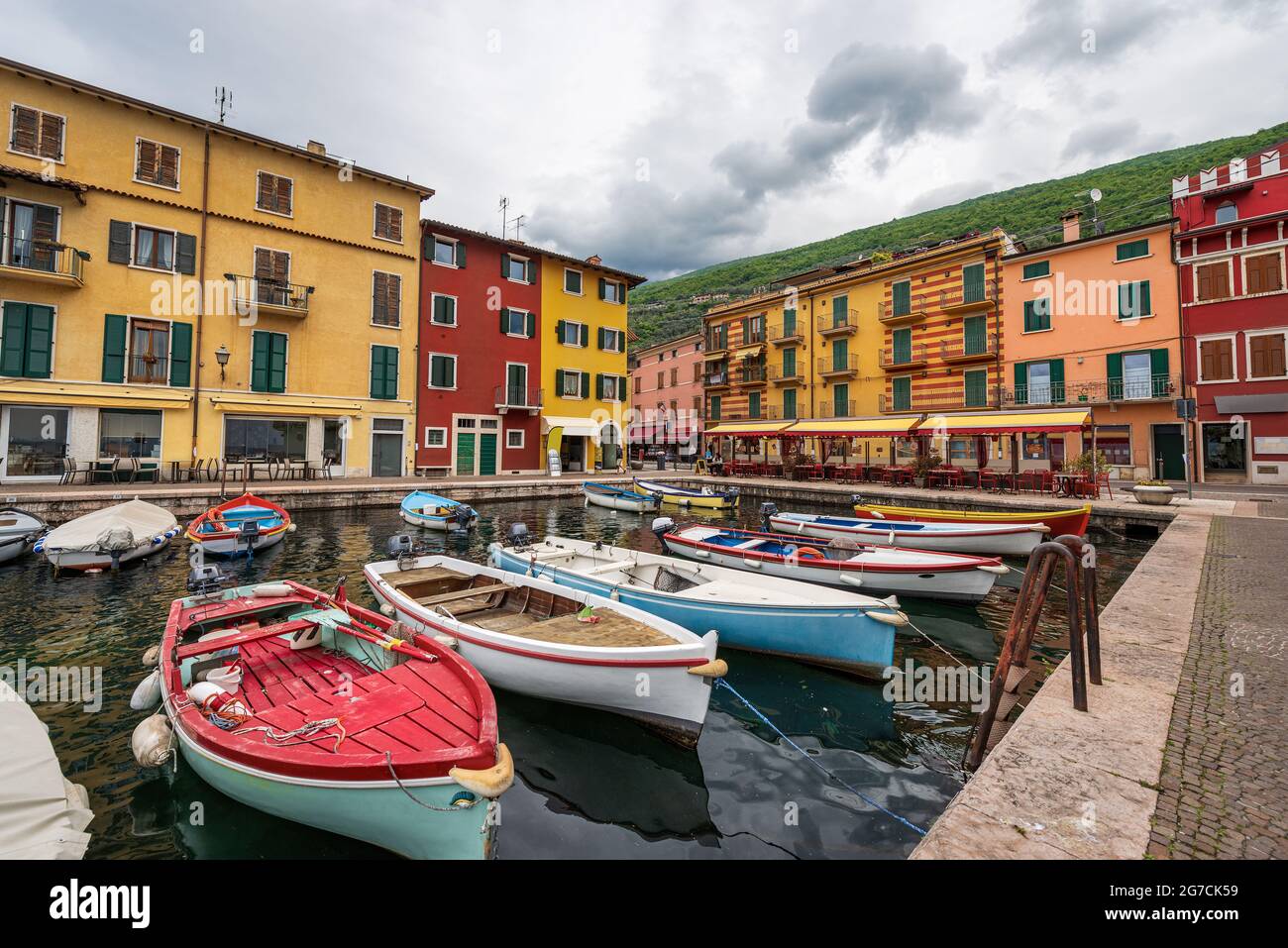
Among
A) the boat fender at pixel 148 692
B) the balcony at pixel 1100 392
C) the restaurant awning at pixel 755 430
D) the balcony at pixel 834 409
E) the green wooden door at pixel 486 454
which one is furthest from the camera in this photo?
the balcony at pixel 834 409

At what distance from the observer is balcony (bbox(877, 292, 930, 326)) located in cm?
3062

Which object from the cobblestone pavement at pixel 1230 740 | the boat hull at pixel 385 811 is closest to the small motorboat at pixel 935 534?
the cobblestone pavement at pixel 1230 740

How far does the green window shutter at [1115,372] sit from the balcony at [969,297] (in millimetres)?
5731

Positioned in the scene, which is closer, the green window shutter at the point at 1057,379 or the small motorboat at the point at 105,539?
the small motorboat at the point at 105,539

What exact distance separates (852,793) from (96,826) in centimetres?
574

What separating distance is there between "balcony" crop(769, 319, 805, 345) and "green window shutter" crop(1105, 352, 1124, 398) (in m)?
15.6

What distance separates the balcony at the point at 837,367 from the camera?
33562 mm

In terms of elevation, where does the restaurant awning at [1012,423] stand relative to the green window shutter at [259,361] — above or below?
below

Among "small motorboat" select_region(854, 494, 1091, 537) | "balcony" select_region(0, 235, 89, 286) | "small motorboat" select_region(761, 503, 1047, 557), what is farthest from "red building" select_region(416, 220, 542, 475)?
"small motorboat" select_region(854, 494, 1091, 537)

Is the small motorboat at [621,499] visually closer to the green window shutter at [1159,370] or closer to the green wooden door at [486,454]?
the green wooden door at [486,454]

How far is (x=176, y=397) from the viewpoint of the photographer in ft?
69.5

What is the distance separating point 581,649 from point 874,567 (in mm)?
6175
